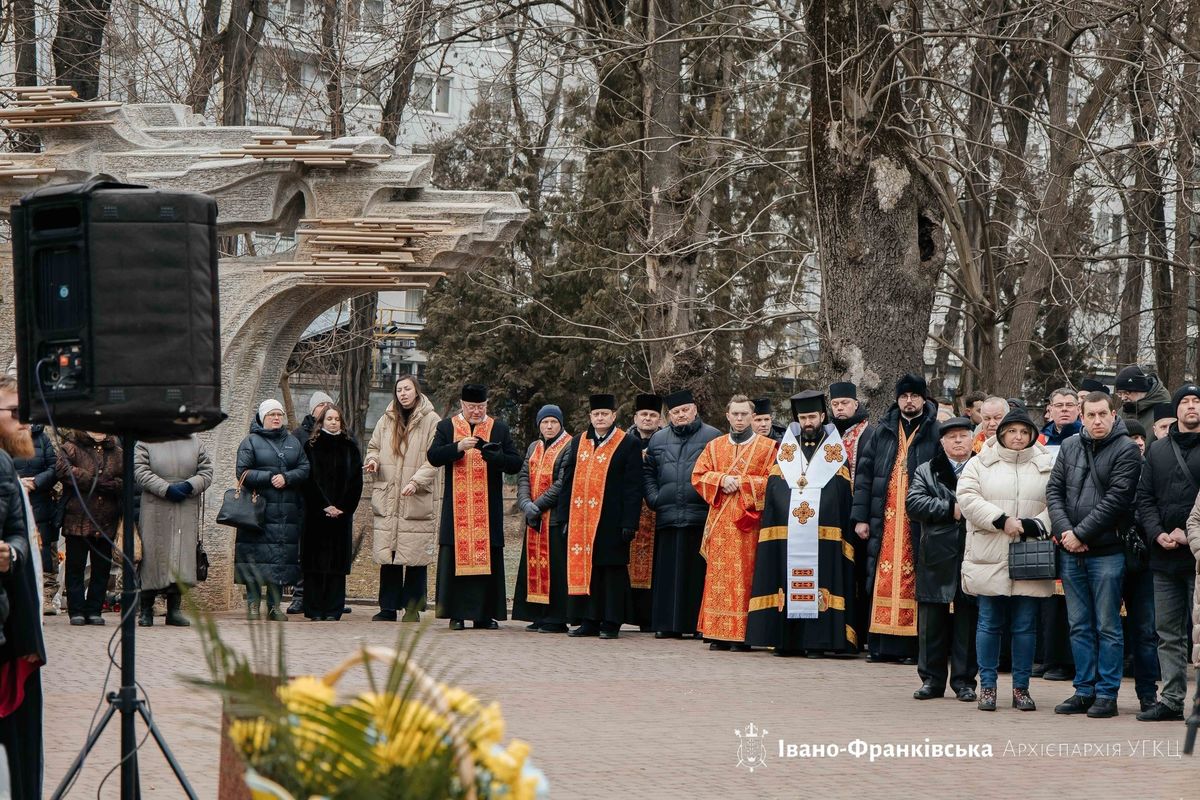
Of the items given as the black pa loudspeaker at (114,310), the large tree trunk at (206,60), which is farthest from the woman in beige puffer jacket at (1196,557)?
the large tree trunk at (206,60)

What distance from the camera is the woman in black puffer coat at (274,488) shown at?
14.2 metres

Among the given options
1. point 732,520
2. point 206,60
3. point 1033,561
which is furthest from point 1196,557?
point 206,60

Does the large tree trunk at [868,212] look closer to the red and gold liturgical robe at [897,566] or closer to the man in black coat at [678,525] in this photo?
the man in black coat at [678,525]

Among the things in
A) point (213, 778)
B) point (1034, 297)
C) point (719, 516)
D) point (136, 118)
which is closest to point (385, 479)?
point (719, 516)

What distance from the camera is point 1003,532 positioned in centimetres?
1023

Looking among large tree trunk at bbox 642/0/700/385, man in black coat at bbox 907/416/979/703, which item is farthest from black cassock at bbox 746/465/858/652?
large tree trunk at bbox 642/0/700/385

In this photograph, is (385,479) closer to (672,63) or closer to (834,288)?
(834,288)

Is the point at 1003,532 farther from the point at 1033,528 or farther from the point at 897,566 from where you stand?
the point at 897,566

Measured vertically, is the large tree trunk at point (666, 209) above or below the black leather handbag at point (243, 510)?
above

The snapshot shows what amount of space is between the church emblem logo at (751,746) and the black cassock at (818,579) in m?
3.58

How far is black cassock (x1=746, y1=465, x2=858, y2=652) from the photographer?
13.0 metres

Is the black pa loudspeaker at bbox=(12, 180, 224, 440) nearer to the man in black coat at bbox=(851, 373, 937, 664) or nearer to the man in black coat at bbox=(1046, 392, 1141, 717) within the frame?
the man in black coat at bbox=(1046, 392, 1141, 717)

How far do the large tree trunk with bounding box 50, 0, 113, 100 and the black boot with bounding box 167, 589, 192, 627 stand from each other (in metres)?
9.29

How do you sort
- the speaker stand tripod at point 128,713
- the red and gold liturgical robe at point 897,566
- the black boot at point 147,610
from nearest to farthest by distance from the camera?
the speaker stand tripod at point 128,713 < the red and gold liturgical robe at point 897,566 < the black boot at point 147,610
